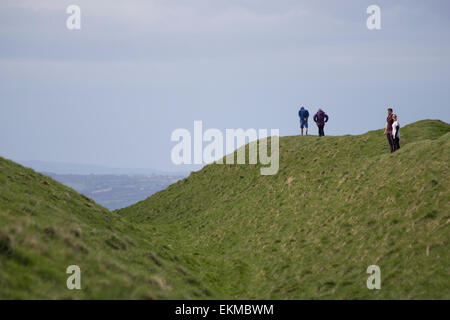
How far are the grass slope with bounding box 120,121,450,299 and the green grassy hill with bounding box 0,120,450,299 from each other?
101 mm

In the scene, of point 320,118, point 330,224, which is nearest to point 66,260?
point 330,224

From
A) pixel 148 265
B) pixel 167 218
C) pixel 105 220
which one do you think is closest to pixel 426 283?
pixel 148 265

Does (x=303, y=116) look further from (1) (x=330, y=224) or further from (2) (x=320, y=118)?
(1) (x=330, y=224)

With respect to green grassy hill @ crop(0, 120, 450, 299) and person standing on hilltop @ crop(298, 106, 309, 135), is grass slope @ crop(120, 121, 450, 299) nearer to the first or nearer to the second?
green grassy hill @ crop(0, 120, 450, 299)

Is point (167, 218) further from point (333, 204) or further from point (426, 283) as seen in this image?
point (426, 283)

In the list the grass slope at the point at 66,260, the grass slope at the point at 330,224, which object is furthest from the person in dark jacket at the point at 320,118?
the grass slope at the point at 66,260

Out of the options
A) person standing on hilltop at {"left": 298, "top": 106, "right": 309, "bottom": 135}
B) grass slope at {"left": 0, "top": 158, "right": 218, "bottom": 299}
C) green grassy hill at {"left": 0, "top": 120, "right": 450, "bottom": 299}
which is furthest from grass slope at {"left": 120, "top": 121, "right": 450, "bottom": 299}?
grass slope at {"left": 0, "top": 158, "right": 218, "bottom": 299}

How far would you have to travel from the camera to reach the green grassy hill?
49.7ft

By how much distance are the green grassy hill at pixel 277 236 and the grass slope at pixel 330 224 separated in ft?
0.33

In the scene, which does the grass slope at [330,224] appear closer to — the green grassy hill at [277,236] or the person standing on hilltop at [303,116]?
the green grassy hill at [277,236]

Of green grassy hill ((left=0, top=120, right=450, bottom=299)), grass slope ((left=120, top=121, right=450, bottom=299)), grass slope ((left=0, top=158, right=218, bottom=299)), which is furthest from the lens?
grass slope ((left=120, top=121, right=450, bottom=299))

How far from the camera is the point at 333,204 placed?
30.5 meters

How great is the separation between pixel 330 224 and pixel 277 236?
4.45m
